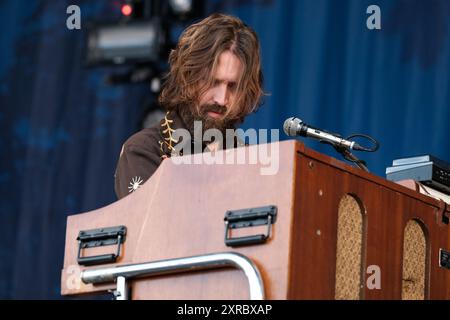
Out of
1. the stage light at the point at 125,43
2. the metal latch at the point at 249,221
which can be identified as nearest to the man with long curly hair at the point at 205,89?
the metal latch at the point at 249,221

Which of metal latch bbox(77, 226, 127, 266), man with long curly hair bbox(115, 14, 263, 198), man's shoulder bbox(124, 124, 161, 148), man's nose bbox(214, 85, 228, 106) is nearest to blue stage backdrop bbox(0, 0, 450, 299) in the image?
man with long curly hair bbox(115, 14, 263, 198)

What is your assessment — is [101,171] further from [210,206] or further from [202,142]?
[210,206]

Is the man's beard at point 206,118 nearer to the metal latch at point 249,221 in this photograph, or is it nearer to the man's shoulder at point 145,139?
the man's shoulder at point 145,139

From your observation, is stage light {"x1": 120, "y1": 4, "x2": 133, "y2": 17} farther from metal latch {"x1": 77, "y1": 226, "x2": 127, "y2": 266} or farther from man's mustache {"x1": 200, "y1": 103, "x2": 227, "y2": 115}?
metal latch {"x1": 77, "y1": 226, "x2": 127, "y2": 266}

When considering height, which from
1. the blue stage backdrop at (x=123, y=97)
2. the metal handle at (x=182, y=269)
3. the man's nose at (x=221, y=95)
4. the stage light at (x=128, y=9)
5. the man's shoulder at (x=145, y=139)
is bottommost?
the metal handle at (x=182, y=269)

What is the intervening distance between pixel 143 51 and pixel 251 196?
10.9ft

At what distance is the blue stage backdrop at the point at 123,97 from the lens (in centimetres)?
463

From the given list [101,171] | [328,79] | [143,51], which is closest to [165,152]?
[328,79]

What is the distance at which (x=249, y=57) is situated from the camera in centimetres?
314

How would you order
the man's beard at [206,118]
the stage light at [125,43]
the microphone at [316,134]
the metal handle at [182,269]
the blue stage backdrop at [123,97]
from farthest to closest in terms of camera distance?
the stage light at [125,43], the blue stage backdrop at [123,97], the man's beard at [206,118], the microphone at [316,134], the metal handle at [182,269]

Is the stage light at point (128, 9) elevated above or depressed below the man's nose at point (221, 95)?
above

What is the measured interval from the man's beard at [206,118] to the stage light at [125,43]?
2344 millimetres

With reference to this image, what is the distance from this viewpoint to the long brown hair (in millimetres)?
3029

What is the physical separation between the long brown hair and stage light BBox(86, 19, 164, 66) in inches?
82.1
